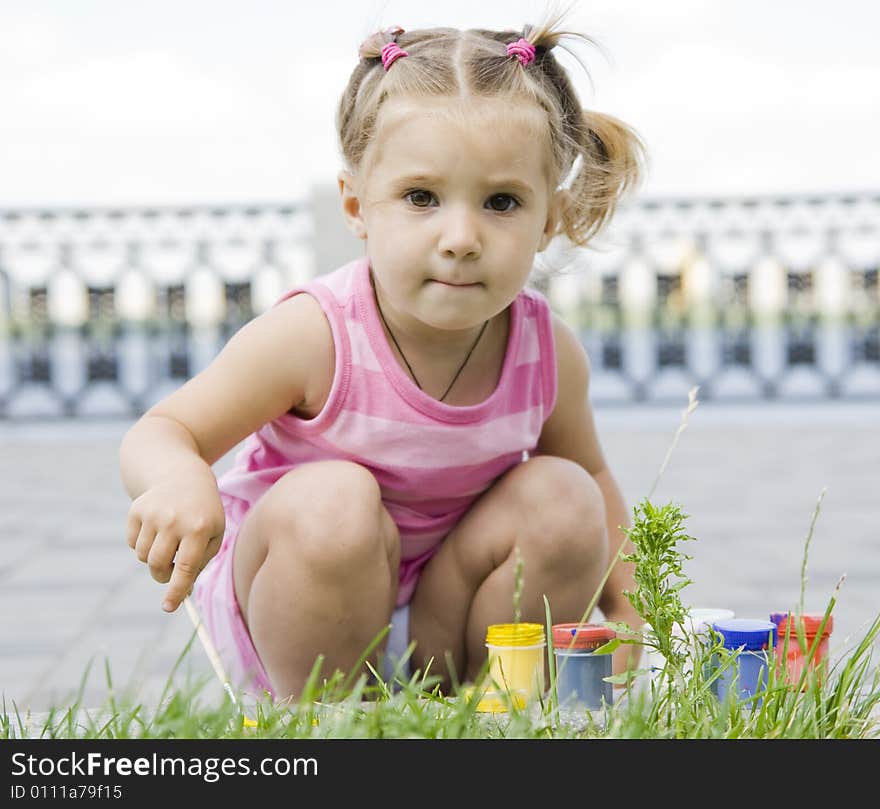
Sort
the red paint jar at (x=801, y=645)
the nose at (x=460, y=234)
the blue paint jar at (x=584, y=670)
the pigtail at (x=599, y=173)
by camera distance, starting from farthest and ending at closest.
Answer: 1. the pigtail at (x=599, y=173)
2. the nose at (x=460, y=234)
3. the blue paint jar at (x=584, y=670)
4. the red paint jar at (x=801, y=645)

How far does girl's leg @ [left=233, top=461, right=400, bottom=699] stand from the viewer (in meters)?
1.74

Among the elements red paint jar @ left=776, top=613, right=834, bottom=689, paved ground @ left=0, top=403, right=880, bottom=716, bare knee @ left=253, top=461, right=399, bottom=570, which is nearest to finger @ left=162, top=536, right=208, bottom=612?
paved ground @ left=0, top=403, right=880, bottom=716

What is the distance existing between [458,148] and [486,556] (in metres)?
0.65

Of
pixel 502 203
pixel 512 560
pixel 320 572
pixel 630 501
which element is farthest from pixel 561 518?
pixel 630 501

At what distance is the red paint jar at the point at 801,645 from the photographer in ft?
4.62

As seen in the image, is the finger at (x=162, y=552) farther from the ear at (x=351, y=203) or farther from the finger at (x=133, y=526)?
the ear at (x=351, y=203)

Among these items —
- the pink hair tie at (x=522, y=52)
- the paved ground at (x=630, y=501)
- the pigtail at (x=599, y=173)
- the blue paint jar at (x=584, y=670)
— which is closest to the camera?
the blue paint jar at (x=584, y=670)

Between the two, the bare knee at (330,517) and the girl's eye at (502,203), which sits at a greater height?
the girl's eye at (502,203)

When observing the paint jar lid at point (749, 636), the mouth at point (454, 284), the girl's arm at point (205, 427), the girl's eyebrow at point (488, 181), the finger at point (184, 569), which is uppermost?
the girl's eyebrow at point (488, 181)

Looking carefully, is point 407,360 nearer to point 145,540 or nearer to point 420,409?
point 420,409

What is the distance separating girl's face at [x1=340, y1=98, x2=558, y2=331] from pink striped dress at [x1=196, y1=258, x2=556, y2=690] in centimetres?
15

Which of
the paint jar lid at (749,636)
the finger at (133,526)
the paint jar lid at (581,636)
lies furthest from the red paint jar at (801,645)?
the finger at (133,526)

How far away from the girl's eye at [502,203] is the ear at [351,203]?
0.81 feet

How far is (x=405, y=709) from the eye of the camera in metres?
1.34
